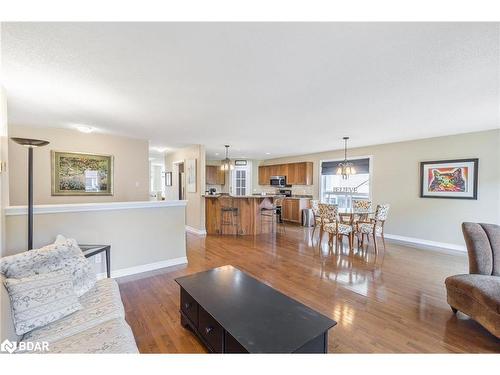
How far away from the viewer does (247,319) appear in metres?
1.46

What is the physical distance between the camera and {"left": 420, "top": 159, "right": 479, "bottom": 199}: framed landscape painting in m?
4.30

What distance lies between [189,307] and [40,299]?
1.01 metres

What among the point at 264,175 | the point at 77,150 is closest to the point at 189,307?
the point at 77,150

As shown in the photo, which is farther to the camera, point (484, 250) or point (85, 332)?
point (484, 250)

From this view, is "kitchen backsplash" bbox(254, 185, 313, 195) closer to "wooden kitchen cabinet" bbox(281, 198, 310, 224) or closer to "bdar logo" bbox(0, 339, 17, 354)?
"wooden kitchen cabinet" bbox(281, 198, 310, 224)

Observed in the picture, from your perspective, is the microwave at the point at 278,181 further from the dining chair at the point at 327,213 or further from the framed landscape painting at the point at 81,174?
the framed landscape painting at the point at 81,174

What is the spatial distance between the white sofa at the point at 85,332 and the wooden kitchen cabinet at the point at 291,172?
6.60 metres

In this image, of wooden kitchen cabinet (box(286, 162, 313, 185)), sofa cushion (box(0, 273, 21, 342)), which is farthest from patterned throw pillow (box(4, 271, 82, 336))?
wooden kitchen cabinet (box(286, 162, 313, 185))

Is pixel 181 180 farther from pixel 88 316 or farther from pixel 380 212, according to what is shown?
pixel 88 316

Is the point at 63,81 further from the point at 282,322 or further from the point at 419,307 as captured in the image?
the point at 419,307

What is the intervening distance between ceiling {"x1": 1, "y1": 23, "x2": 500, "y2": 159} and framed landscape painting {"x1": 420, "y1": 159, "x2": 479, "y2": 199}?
3.29ft
